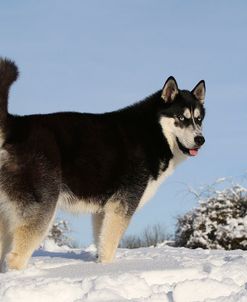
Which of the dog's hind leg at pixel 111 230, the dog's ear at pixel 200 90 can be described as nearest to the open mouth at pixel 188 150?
the dog's ear at pixel 200 90

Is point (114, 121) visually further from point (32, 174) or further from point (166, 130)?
point (32, 174)

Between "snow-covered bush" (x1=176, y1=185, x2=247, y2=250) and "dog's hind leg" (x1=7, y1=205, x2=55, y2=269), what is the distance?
25.1ft

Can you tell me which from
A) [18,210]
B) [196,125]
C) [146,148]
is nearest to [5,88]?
[18,210]

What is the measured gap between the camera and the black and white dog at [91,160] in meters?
6.81

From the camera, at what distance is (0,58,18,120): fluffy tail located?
6906mm

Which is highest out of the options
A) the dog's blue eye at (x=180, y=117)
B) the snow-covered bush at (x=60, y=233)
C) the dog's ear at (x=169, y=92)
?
the dog's ear at (x=169, y=92)

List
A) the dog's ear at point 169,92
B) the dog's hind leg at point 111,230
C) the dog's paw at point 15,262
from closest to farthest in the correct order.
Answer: the dog's paw at point 15,262 → the dog's hind leg at point 111,230 → the dog's ear at point 169,92

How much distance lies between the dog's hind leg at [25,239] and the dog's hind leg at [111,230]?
113 centimetres

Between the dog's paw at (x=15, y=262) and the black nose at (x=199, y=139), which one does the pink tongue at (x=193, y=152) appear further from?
the dog's paw at (x=15, y=262)

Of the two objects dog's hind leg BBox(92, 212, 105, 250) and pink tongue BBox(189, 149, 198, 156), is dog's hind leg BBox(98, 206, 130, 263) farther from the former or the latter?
pink tongue BBox(189, 149, 198, 156)

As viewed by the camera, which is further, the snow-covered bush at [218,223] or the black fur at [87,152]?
the snow-covered bush at [218,223]

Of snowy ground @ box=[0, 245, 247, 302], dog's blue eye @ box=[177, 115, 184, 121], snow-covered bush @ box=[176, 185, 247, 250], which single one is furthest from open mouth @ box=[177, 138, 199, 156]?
snow-covered bush @ box=[176, 185, 247, 250]

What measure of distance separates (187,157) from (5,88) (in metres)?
3.05

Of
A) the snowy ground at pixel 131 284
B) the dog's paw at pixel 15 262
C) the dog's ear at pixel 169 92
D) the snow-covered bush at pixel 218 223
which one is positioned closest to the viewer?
the snowy ground at pixel 131 284
